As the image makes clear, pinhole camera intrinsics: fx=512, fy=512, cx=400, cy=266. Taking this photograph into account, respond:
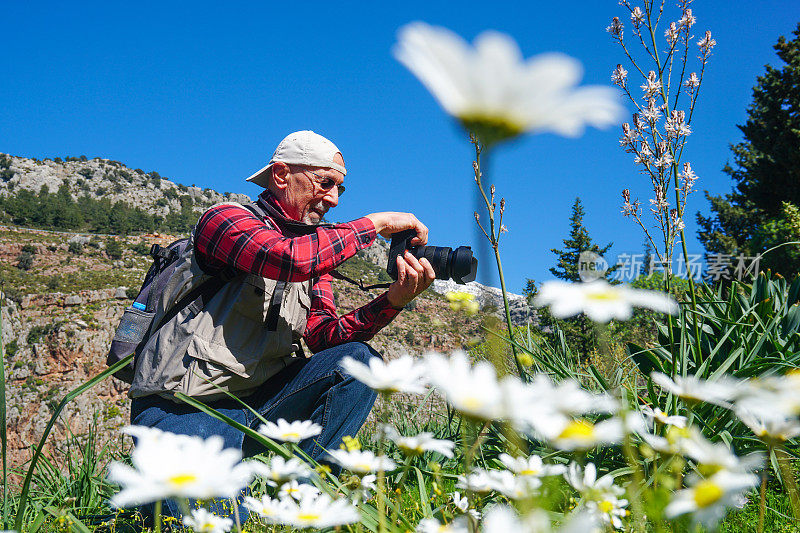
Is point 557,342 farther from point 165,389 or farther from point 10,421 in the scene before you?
point 10,421

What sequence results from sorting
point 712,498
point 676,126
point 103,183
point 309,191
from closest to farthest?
point 712,498 < point 676,126 < point 309,191 < point 103,183

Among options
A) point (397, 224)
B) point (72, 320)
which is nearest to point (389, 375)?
point (397, 224)

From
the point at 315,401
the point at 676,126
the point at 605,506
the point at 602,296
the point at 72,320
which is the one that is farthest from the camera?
the point at 72,320

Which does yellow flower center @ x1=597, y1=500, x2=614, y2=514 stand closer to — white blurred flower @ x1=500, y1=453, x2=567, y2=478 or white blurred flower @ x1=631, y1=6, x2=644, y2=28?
white blurred flower @ x1=500, y1=453, x2=567, y2=478

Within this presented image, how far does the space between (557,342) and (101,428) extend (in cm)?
752

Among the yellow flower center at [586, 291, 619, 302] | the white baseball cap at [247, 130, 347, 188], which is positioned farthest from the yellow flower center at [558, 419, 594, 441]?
the white baseball cap at [247, 130, 347, 188]

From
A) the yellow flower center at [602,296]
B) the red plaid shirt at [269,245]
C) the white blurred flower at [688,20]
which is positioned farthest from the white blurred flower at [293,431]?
the white blurred flower at [688,20]

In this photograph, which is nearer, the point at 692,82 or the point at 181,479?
the point at 181,479

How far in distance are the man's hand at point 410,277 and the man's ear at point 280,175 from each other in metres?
0.61

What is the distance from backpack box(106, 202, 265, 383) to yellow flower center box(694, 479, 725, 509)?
1.67 meters

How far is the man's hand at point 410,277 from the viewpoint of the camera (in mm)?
1811

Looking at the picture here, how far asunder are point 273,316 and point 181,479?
1549mm

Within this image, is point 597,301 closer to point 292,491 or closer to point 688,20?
point 292,491

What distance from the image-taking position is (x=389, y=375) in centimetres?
50
